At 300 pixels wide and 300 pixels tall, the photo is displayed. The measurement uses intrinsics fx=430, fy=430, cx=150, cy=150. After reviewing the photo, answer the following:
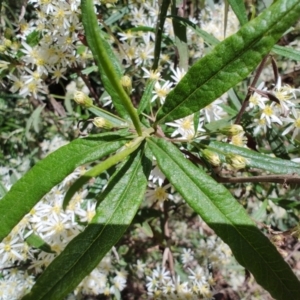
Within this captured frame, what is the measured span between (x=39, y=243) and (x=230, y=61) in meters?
1.01

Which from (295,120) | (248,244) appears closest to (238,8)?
(295,120)

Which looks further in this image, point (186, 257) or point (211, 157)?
Answer: point (186, 257)

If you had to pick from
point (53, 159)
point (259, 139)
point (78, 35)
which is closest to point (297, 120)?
point (259, 139)

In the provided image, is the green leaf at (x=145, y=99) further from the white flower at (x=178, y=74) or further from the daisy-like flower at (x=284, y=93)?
the daisy-like flower at (x=284, y=93)

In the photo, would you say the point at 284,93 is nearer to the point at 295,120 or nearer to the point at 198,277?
the point at 295,120

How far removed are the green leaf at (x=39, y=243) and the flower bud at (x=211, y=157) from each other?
30.0 inches

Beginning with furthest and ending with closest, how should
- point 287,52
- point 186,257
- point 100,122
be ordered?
point 186,257, point 287,52, point 100,122

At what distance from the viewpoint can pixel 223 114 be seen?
66.7 inches

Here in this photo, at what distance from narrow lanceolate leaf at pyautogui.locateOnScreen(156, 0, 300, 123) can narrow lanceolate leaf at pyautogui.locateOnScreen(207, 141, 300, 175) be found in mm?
234

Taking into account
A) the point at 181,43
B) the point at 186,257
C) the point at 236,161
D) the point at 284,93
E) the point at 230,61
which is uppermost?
the point at 230,61

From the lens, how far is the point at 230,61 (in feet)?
3.02

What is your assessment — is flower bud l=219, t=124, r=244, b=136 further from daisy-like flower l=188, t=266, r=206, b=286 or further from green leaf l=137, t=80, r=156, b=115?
daisy-like flower l=188, t=266, r=206, b=286

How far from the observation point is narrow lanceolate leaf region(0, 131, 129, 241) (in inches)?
37.5

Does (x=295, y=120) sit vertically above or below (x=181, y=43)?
below
